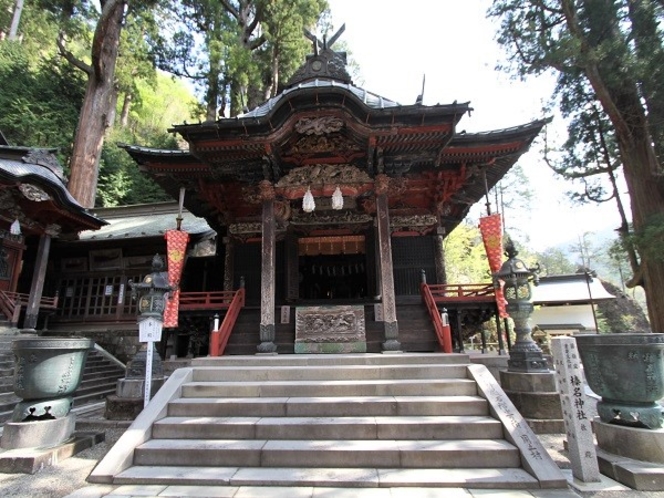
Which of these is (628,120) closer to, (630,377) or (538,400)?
(538,400)

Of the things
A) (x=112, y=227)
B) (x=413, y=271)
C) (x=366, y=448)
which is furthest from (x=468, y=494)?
(x=112, y=227)

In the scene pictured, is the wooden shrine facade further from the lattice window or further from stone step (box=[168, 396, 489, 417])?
stone step (box=[168, 396, 489, 417])

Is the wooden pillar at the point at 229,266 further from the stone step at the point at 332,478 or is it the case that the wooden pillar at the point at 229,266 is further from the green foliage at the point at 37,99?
the green foliage at the point at 37,99

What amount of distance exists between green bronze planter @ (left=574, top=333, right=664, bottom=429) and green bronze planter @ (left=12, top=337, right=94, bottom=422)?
6801 mm

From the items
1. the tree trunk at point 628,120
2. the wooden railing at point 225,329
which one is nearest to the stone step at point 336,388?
the wooden railing at point 225,329

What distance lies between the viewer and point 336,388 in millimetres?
5172

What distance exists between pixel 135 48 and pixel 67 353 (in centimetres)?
2142

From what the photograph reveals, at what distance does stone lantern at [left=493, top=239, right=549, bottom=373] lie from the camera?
555 centimetres

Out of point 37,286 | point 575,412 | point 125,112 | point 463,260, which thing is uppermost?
point 125,112

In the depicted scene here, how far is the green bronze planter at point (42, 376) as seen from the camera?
172 inches

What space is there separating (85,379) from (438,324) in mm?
9468

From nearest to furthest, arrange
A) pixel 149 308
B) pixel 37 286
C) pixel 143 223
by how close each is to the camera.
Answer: pixel 149 308 < pixel 37 286 < pixel 143 223

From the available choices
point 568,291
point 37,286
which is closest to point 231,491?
point 37,286

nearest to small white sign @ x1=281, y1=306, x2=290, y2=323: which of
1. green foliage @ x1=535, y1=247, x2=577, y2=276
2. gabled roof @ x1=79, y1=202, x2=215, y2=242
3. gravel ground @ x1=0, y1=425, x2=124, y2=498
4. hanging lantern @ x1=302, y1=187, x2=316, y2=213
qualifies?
hanging lantern @ x1=302, y1=187, x2=316, y2=213
